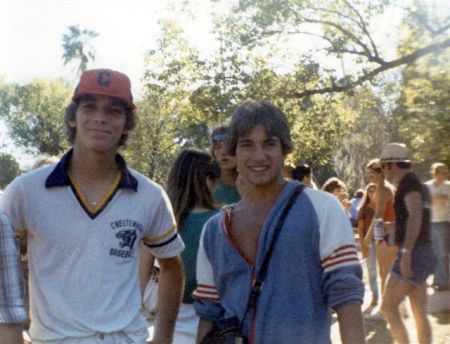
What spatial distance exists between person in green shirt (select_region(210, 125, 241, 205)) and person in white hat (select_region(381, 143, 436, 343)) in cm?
212

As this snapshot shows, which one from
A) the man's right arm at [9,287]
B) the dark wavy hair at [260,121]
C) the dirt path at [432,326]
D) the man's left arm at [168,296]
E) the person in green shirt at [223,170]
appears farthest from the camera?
the dirt path at [432,326]

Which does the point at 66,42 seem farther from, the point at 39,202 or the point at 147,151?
the point at 39,202

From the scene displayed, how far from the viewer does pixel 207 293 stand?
2.99 meters

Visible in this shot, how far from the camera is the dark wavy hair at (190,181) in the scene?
13.8ft

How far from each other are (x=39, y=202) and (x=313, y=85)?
13.1 metres

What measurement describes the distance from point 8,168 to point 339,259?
59.9 m

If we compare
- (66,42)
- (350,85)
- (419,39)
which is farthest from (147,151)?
(419,39)

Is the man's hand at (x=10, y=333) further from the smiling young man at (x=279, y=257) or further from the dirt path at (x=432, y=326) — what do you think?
the dirt path at (x=432, y=326)

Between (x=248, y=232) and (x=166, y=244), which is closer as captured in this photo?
(x=248, y=232)

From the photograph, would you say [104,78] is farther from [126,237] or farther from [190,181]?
[190,181]

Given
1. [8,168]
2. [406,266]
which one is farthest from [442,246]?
[8,168]

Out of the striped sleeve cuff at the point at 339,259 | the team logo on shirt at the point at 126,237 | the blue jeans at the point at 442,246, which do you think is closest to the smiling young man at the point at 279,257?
the striped sleeve cuff at the point at 339,259

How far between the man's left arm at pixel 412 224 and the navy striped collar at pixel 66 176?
11.9ft

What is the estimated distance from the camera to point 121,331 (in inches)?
115
